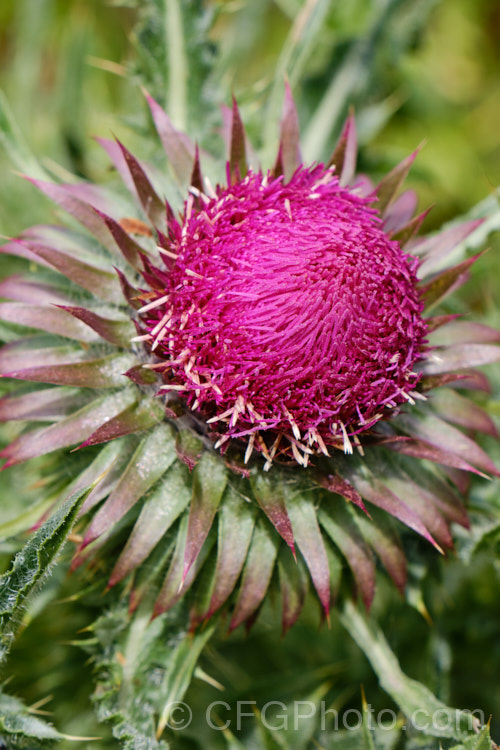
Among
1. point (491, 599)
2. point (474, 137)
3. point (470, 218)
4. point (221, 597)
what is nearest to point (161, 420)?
point (221, 597)

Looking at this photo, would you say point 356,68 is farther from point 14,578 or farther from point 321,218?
point 14,578

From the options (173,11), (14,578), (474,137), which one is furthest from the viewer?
(474,137)

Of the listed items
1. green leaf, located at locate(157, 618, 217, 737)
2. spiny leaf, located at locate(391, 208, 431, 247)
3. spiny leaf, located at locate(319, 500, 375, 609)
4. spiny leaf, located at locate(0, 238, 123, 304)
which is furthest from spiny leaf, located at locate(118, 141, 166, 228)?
green leaf, located at locate(157, 618, 217, 737)

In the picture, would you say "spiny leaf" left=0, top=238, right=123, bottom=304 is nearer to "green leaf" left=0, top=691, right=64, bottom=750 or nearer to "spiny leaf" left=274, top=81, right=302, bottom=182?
"spiny leaf" left=274, top=81, right=302, bottom=182

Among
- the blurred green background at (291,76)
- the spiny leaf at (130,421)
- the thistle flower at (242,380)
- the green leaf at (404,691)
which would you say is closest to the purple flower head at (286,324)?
the thistle flower at (242,380)

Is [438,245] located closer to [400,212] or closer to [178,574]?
[400,212]
